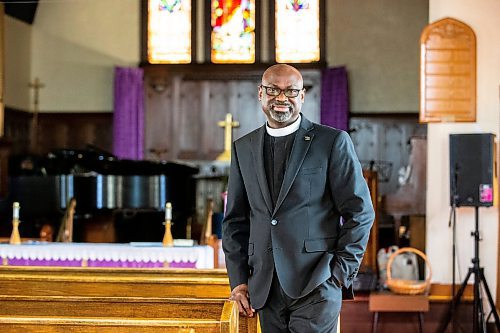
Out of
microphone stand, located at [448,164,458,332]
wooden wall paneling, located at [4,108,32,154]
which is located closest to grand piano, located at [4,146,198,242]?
wooden wall paneling, located at [4,108,32,154]

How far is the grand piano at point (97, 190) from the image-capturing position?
9.44 metres

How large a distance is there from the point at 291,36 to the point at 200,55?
1.45m

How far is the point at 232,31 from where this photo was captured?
13305 millimetres

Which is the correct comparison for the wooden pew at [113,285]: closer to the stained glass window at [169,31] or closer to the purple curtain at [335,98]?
the purple curtain at [335,98]

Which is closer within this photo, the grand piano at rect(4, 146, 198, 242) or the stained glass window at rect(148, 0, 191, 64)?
the grand piano at rect(4, 146, 198, 242)

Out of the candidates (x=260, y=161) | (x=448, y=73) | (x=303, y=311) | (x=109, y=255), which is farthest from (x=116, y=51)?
(x=303, y=311)

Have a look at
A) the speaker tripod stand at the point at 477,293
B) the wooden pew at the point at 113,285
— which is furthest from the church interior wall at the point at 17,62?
the wooden pew at the point at 113,285

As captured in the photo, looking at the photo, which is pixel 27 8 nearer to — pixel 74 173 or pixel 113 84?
pixel 113 84

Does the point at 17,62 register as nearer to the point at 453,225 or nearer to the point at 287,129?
the point at 453,225

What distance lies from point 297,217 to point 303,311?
305 millimetres

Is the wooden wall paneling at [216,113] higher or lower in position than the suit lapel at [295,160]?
higher

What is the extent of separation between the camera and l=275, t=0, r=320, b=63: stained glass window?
13.2 m

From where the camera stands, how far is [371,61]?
Answer: 42.7 ft

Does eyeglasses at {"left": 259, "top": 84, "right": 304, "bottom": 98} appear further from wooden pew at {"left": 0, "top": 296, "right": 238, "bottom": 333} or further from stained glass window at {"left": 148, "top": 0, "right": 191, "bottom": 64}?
stained glass window at {"left": 148, "top": 0, "right": 191, "bottom": 64}
